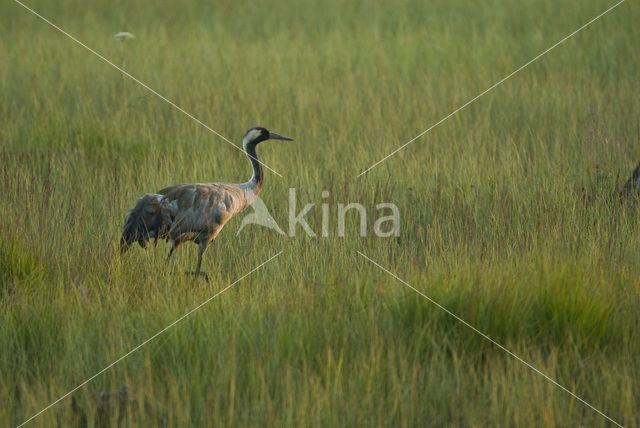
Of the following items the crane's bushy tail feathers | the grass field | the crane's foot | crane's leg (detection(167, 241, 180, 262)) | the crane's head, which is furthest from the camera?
the crane's head

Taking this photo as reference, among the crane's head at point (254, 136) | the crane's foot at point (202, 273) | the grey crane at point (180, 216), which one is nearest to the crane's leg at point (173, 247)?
the grey crane at point (180, 216)

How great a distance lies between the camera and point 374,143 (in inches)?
312

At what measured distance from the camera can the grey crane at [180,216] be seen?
5.45 m

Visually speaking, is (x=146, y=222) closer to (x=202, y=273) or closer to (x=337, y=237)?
(x=202, y=273)

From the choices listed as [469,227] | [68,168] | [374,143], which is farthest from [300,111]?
[469,227]

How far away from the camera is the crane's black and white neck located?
240 inches

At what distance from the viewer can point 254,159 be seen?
20.4ft

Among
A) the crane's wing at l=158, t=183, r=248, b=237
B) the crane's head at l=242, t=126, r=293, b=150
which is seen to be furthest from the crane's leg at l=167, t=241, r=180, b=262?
the crane's head at l=242, t=126, r=293, b=150

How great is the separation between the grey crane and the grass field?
15 centimetres

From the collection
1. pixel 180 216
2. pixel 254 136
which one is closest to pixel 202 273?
pixel 180 216

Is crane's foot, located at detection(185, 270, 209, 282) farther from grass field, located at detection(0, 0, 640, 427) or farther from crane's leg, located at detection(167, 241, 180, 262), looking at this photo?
crane's leg, located at detection(167, 241, 180, 262)

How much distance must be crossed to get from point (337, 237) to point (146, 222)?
4.19 feet

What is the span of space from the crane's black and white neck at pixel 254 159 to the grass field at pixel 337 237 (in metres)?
0.32

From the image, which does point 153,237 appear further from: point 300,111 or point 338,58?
point 338,58
